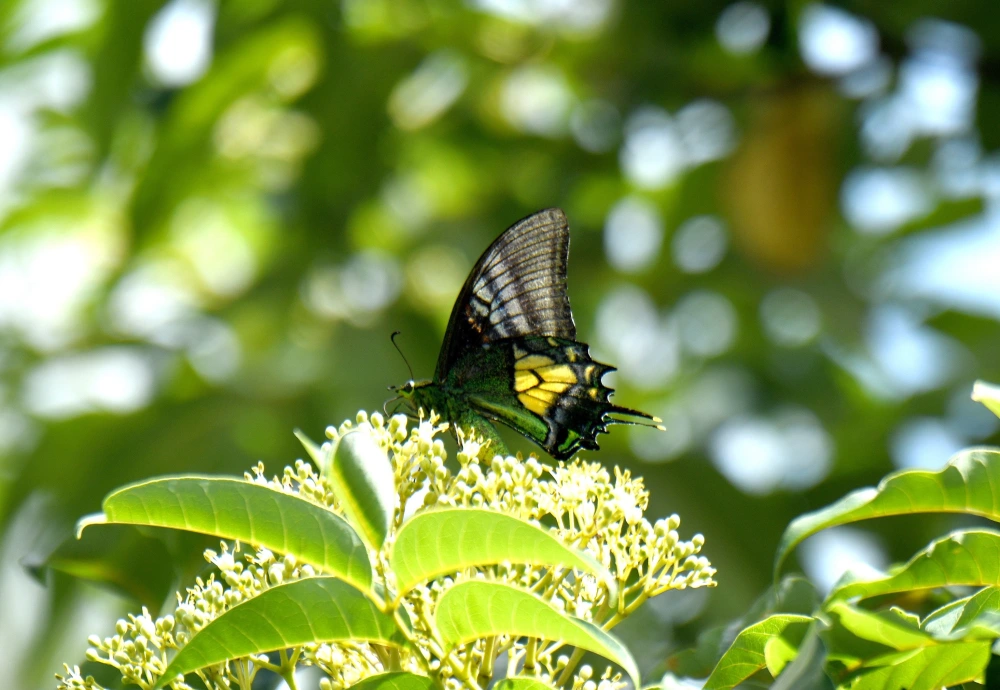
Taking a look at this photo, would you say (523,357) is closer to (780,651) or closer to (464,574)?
(464,574)

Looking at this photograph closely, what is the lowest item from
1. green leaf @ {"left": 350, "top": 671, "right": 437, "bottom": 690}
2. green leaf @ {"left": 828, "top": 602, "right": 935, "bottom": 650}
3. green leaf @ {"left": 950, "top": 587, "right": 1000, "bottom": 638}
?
green leaf @ {"left": 950, "top": 587, "right": 1000, "bottom": 638}

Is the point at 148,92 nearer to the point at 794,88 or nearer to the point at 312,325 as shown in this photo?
the point at 312,325

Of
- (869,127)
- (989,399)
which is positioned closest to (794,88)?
(869,127)

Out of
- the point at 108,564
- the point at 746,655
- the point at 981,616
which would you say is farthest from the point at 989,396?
the point at 108,564

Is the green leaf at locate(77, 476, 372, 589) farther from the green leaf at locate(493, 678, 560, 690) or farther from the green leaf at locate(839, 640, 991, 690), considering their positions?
the green leaf at locate(839, 640, 991, 690)

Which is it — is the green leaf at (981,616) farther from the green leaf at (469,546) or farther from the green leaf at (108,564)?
the green leaf at (108,564)

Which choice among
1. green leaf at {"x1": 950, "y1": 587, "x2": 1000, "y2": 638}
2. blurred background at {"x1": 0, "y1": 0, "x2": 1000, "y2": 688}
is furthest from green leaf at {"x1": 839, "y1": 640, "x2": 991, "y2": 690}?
blurred background at {"x1": 0, "y1": 0, "x2": 1000, "y2": 688}
